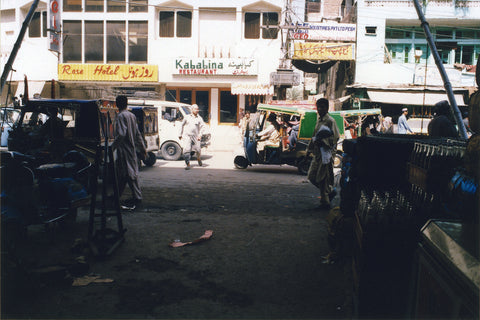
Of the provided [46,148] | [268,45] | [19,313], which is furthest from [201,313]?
[268,45]

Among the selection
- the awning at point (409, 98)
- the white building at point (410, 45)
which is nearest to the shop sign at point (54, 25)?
the white building at point (410, 45)

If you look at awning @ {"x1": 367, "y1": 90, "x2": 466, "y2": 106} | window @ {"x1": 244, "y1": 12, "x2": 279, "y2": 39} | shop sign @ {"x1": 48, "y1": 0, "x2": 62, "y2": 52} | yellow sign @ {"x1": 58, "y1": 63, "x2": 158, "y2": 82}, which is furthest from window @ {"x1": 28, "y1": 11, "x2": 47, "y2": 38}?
awning @ {"x1": 367, "y1": 90, "x2": 466, "y2": 106}

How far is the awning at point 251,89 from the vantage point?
2194 centimetres

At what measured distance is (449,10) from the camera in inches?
766

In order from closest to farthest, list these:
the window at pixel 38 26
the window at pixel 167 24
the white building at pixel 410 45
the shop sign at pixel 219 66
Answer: the white building at pixel 410 45, the shop sign at pixel 219 66, the window at pixel 167 24, the window at pixel 38 26

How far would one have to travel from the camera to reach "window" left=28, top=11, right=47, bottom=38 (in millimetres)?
24156

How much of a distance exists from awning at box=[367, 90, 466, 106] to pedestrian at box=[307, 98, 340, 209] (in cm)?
1296

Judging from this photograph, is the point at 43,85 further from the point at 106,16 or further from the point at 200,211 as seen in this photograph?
the point at 200,211

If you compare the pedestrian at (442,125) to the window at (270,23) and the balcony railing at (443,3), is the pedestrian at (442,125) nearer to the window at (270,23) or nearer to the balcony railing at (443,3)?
the balcony railing at (443,3)

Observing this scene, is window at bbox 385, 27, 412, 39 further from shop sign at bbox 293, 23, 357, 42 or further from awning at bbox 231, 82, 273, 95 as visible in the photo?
awning at bbox 231, 82, 273, 95

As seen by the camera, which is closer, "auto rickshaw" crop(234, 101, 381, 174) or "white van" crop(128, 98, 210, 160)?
"auto rickshaw" crop(234, 101, 381, 174)

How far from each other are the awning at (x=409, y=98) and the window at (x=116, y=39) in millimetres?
13906

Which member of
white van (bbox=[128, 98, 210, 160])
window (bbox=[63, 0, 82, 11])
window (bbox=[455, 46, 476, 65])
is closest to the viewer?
white van (bbox=[128, 98, 210, 160])

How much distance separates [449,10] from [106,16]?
17850 mm
